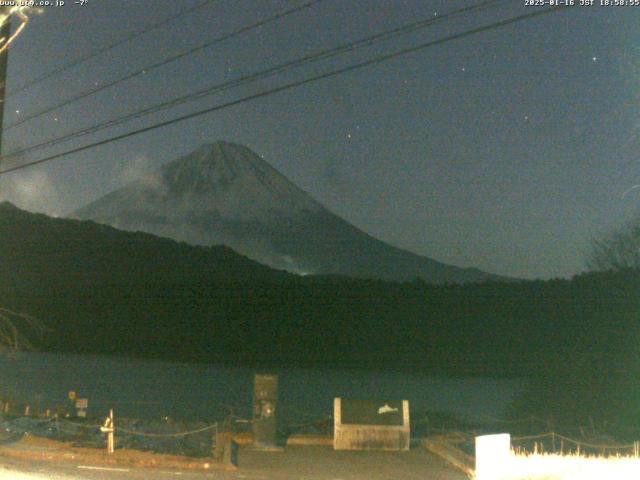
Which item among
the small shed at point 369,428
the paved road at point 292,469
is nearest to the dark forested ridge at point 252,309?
the small shed at point 369,428

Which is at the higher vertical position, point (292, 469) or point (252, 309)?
point (252, 309)

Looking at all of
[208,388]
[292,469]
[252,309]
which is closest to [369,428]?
[292,469]

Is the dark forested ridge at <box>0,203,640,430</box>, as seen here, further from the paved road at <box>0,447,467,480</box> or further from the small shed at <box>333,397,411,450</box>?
the paved road at <box>0,447,467,480</box>

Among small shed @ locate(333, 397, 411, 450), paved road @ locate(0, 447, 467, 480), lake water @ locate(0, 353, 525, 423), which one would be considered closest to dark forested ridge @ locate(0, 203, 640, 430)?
lake water @ locate(0, 353, 525, 423)

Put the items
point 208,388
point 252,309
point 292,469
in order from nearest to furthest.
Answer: point 292,469
point 208,388
point 252,309

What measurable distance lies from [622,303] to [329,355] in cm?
8014

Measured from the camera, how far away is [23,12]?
13969mm

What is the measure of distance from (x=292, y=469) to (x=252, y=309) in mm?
127050

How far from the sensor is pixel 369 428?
20.0m

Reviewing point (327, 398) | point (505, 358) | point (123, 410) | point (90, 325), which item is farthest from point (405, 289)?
point (123, 410)

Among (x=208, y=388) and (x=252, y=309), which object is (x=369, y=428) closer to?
(x=208, y=388)

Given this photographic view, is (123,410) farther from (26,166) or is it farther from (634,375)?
(26,166)

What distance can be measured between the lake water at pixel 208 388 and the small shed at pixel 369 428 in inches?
932

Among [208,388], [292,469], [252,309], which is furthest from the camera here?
[252,309]
